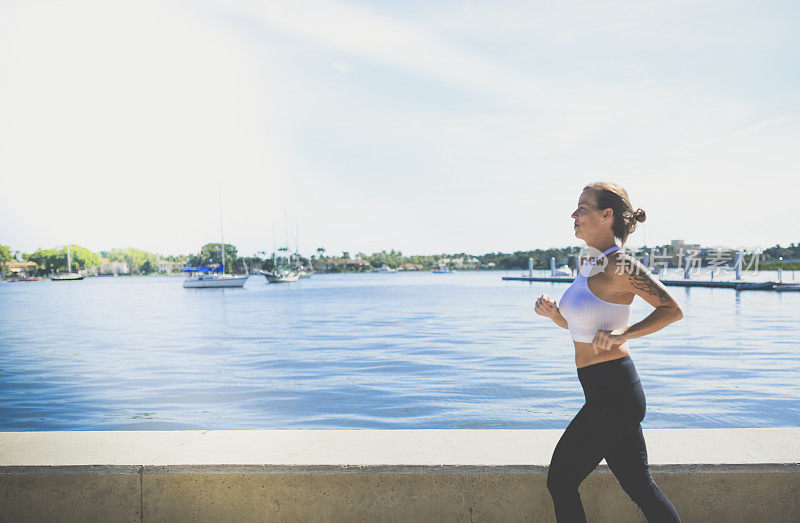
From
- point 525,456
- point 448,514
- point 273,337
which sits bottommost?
point 273,337

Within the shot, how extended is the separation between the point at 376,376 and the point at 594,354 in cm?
1545

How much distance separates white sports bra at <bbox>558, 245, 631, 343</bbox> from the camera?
2.57 m

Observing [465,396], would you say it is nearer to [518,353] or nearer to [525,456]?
[518,353]

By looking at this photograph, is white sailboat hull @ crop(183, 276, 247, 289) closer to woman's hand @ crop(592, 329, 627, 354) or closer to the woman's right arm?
the woman's right arm

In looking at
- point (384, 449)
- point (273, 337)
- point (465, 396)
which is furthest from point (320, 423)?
point (273, 337)

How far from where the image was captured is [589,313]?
2.60m

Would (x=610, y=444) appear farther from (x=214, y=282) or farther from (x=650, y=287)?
(x=214, y=282)

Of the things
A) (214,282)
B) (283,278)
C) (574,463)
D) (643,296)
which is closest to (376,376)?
(574,463)

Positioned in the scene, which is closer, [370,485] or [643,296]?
[643,296]

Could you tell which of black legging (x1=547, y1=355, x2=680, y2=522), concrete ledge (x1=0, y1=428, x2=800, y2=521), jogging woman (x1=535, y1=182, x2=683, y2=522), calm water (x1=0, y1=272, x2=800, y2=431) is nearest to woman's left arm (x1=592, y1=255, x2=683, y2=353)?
jogging woman (x1=535, y1=182, x2=683, y2=522)

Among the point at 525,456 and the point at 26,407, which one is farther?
the point at 26,407

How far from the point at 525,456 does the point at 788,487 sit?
1239 mm

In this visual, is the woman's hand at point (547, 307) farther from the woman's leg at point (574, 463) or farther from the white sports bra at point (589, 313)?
the woman's leg at point (574, 463)

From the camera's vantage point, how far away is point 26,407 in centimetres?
1471
